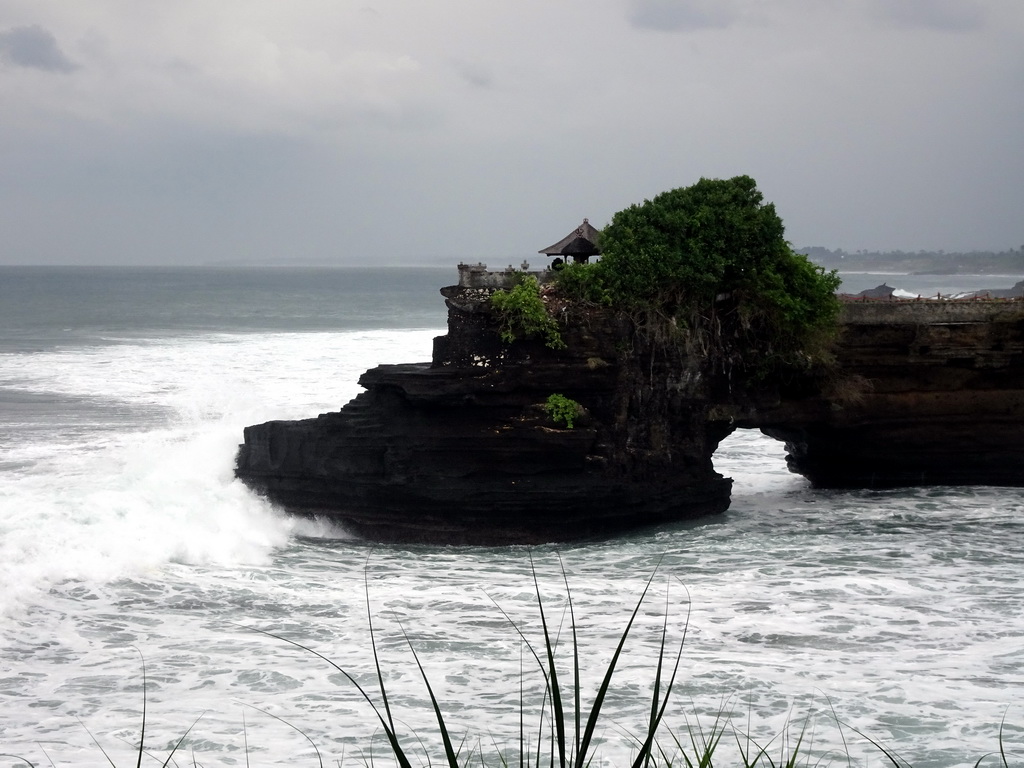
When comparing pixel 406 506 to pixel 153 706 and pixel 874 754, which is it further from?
pixel 874 754

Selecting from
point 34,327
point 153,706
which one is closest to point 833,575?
point 153,706

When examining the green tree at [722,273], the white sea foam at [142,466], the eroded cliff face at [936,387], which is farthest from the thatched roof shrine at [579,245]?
the white sea foam at [142,466]

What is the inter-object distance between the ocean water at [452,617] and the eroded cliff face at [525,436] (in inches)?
25.1

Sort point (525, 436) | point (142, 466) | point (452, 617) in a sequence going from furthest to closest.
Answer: point (142, 466)
point (525, 436)
point (452, 617)

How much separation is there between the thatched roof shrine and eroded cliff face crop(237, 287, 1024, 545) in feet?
6.47

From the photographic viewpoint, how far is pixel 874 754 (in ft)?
31.7

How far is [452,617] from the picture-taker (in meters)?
13.4

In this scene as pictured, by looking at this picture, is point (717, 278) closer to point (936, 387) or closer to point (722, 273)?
point (722, 273)

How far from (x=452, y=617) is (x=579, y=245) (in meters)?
8.37

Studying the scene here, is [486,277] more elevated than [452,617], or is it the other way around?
[486,277]

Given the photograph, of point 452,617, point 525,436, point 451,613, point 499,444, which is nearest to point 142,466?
point 499,444

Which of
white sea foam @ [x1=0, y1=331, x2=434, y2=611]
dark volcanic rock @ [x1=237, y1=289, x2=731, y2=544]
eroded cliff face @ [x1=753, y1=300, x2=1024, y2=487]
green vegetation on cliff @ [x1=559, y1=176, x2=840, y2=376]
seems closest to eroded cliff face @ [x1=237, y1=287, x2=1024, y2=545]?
dark volcanic rock @ [x1=237, y1=289, x2=731, y2=544]

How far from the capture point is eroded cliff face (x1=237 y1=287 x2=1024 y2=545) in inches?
679

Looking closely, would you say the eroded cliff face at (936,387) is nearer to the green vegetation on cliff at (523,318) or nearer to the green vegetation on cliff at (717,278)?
the green vegetation on cliff at (717,278)
